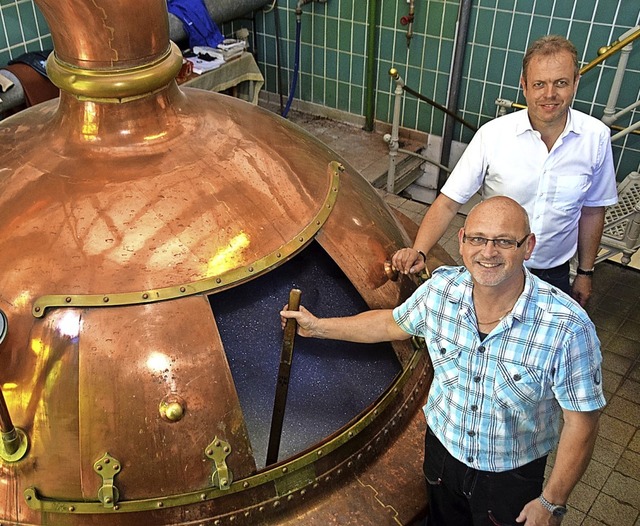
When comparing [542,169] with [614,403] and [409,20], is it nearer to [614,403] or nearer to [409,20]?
[614,403]

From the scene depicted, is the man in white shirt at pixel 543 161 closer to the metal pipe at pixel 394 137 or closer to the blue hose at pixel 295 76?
the metal pipe at pixel 394 137

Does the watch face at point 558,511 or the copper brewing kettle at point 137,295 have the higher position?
the copper brewing kettle at point 137,295

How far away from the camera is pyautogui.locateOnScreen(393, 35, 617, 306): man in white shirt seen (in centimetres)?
251

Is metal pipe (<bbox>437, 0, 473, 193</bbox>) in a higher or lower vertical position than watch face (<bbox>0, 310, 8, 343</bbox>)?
lower

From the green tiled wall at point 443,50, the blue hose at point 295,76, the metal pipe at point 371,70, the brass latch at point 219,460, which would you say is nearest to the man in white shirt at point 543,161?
the brass latch at point 219,460

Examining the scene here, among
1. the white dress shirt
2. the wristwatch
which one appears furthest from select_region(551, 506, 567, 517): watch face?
the white dress shirt

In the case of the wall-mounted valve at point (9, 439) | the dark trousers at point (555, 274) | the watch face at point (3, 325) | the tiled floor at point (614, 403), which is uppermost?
the watch face at point (3, 325)

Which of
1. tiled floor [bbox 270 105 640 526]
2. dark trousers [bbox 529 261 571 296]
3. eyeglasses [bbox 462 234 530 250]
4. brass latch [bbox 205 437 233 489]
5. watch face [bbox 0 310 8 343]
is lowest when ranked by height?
tiled floor [bbox 270 105 640 526]

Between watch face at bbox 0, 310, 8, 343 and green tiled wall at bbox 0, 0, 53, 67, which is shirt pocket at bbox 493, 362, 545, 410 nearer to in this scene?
watch face at bbox 0, 310, 8, 343

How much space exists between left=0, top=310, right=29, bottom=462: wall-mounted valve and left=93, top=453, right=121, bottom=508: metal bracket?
0.66 ft

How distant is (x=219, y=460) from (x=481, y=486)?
854 mm

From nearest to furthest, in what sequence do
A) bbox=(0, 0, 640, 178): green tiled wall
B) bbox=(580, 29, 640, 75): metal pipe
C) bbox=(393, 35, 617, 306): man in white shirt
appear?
bbox=(393, 35, 617, 306): man in white shirt < bbox=(580, 29, 640, 75): metal pipe < bbox=(0, 0, 640, 178): green tiled wall

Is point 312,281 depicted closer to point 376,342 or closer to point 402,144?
point 376,342

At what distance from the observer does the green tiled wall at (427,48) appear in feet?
17.2
